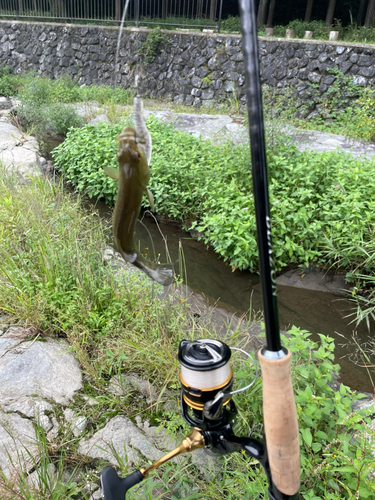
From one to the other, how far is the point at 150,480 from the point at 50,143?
272 inches

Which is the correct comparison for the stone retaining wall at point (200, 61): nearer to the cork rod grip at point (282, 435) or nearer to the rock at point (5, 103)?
the rock at point (5, 103)

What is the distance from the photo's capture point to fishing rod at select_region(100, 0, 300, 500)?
28.2 inches

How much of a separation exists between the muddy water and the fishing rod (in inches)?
85.5

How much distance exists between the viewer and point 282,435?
949 mm

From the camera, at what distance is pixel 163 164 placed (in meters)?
4.60

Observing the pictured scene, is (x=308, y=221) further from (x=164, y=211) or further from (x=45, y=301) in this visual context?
(x=45, y=301)

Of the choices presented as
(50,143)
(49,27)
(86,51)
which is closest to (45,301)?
(50,143)

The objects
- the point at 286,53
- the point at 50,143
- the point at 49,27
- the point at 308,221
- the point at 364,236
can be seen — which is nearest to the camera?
the point at 364,236

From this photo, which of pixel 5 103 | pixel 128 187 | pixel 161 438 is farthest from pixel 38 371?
pixel 5 103

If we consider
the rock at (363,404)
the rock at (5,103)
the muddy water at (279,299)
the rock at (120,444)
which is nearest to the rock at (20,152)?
the muddy water at (279,299)

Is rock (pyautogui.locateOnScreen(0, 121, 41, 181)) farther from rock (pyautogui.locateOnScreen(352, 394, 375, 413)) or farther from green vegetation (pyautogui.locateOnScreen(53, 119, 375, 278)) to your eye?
rock (pyautogui.locateOnScreen(352, 394, 375, 413))

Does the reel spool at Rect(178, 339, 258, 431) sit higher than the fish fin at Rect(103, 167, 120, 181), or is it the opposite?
the fish fin at Rect(103, 167, 120, 181)

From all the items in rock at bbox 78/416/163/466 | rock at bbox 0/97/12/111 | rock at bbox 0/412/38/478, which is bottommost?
rock at bbox 78/416/163/466

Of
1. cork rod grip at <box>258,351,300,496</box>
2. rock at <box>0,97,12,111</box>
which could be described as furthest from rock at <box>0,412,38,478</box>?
rock at <box>0,97,12,111</box>
